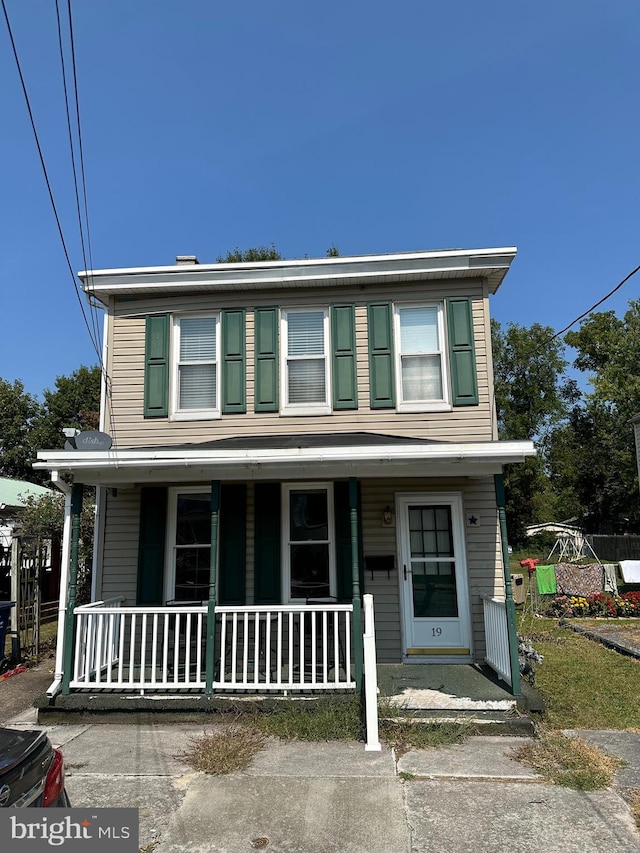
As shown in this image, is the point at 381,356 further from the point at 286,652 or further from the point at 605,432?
the point at 605,432

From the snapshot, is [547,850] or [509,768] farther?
[509,768]

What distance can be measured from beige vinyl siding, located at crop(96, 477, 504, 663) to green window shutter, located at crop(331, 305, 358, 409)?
118 cm

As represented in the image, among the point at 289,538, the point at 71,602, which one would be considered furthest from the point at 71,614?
the point at 289,538

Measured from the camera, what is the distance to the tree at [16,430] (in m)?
30.1

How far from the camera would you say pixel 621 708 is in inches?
242

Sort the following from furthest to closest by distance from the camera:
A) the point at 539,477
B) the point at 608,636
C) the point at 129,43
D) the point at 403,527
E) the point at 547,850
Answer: the point at 539,477 → the point at 608,636 → the point at 403,527 → the point at 129,43 → the point at 547,850

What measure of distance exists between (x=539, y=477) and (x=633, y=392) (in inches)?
268

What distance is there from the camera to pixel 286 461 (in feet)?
20.5

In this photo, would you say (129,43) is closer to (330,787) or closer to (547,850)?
(330,787)

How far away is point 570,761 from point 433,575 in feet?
9.58

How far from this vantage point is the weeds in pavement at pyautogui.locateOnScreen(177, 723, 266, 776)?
4.73 m

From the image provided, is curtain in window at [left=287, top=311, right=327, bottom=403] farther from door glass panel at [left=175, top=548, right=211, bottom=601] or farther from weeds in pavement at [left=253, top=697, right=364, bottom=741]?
weeds in pavement at [left=253, top=697, right=364, bottom=741]

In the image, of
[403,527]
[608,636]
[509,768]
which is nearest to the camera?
[509,768]

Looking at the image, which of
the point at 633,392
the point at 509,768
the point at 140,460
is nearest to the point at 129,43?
the point at 140,460
